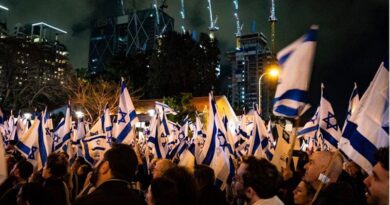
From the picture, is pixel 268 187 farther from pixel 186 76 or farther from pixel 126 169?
pixel 186 76

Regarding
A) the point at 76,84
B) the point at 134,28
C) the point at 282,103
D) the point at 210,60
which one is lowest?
the point at 282,103

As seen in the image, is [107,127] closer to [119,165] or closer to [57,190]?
[57,190]

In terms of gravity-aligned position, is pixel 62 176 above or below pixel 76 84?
below

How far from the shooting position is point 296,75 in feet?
14.3

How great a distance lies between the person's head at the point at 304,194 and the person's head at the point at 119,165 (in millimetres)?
2016

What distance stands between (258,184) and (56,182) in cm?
264

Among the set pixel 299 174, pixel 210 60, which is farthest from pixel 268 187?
pixel 210 60

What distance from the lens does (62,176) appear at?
5461mm

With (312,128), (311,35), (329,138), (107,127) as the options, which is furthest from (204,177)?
(312,128)

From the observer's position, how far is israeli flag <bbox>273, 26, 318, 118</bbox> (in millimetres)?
4340

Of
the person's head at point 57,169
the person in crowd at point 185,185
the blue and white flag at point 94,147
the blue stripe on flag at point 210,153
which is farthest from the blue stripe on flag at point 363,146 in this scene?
the blue and white flag at point 94,147

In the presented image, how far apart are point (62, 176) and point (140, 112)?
1523 inches

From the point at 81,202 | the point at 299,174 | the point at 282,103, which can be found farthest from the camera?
the point at 299,174

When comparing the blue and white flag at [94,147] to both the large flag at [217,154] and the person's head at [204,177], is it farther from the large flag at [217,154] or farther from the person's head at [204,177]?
the person's head at [204,177]
